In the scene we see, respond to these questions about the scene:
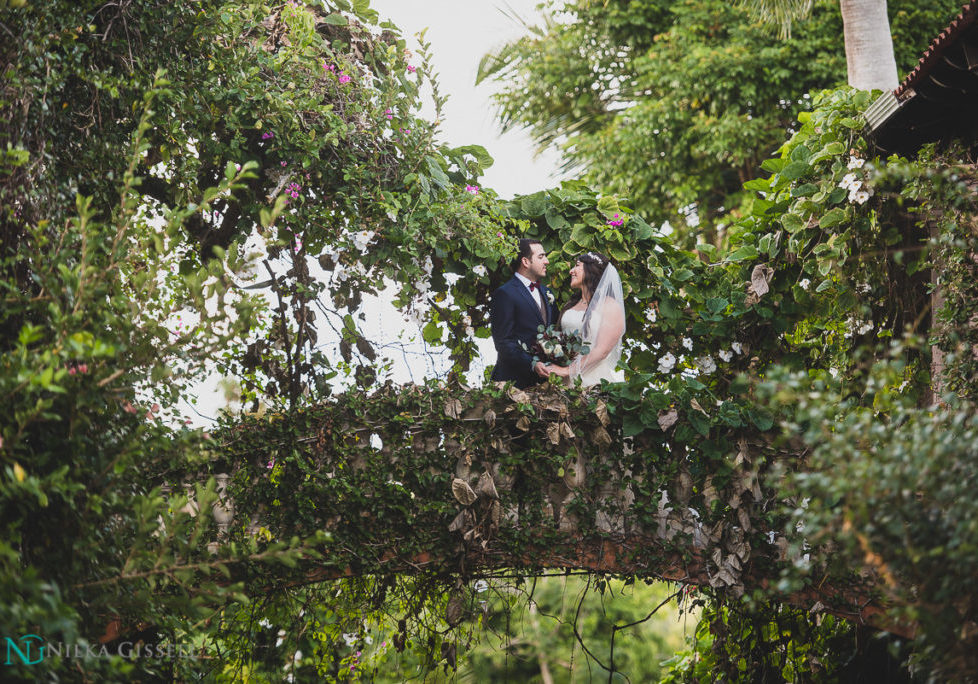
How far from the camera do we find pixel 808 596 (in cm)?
440

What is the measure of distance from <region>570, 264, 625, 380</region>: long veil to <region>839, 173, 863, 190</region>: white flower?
134 cm

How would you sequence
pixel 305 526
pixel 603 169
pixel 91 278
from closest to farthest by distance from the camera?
1. pixel 91 278
2. pixel 305 526
3. pixel 603 169

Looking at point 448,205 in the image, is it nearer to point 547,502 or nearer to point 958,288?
point 547,502

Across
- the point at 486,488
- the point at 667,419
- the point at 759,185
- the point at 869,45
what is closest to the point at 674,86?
the point at 869,45

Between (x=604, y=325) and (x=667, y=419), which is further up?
(x=604, y=325)

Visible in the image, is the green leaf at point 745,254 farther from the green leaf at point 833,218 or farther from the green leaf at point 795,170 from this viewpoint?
the green leaf at point 833,218

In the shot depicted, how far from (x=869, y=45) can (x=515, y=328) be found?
4409 millimetres

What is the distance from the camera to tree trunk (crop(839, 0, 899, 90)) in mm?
7281

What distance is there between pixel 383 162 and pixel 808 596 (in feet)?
10.6

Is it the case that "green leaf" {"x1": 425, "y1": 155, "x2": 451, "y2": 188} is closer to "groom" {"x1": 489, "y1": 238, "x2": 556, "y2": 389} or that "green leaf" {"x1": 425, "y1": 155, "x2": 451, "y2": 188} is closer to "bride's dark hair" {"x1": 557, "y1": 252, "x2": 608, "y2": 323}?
"groom" {"x1": 489, "y1": 238, "x2": 556, "y2": 389}

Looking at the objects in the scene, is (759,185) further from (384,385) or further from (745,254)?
(384,385)

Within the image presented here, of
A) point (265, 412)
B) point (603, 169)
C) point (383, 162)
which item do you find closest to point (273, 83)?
point (383, 162)

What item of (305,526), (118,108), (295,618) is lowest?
(295,618)

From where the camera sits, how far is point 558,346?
193 inches
